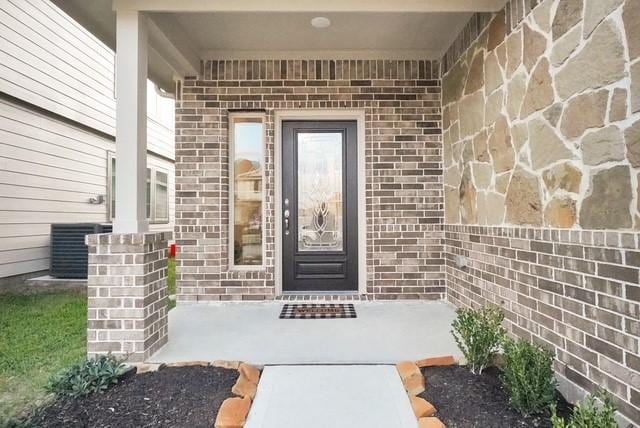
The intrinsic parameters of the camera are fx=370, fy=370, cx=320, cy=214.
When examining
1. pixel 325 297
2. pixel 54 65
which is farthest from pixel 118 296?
pixel 54 65

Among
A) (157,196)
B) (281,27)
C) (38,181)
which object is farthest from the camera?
(157,196)

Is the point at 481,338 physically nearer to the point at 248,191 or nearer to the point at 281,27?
the point at 248,191

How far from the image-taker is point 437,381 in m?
2.09

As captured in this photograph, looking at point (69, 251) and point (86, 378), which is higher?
point (69, 251)

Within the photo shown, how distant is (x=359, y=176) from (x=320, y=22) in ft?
5.32

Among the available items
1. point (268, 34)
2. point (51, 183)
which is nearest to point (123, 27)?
point (268, 34)

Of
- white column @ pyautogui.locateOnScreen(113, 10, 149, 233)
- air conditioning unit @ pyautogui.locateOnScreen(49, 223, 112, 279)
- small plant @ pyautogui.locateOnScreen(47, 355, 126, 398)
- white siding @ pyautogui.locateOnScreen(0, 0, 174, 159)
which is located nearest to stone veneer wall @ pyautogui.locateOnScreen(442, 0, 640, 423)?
small plant @ pyautogui.locateOnScreen(47, 355, 126, 398)

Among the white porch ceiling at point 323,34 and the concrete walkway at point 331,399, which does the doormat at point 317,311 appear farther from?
the white porch ceiling at point 323,34

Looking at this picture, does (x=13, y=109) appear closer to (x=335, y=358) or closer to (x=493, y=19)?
(x=335, y=358)

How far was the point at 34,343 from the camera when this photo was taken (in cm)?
290

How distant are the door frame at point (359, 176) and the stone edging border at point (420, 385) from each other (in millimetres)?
1866

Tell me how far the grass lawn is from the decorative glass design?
169 cm

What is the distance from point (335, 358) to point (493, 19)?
2.84 meters

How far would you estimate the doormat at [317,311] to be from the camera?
348cm
